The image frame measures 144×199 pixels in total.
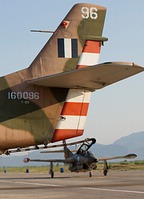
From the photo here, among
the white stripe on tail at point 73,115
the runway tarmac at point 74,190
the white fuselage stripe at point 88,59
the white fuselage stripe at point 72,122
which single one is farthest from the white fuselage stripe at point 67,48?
the runway tarmac at point 74,190

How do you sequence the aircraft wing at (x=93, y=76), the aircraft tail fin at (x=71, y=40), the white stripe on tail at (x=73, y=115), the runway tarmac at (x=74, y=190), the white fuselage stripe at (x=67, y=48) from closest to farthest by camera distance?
the aircraft wing at (x=93, y=76) → the white stripe on tail at (x=73, y=115) → the aircraft tail fin at (x=71, y=40) → the white fuselage stripe at (x=67, y=48) → the runway tarmac at (x=74, y=190)

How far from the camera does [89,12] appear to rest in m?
11.7

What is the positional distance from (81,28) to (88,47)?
1.87 ft

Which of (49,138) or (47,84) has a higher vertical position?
(47,84)

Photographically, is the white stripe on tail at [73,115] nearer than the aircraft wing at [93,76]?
No

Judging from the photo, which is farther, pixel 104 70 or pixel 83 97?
pixel 83 97

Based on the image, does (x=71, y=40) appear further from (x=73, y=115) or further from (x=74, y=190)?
(x=74, y=190)

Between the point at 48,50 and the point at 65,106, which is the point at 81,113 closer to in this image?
the point at 65,106

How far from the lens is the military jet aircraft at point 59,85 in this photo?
31.7 ft

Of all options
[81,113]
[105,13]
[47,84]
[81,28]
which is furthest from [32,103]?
[105,13]

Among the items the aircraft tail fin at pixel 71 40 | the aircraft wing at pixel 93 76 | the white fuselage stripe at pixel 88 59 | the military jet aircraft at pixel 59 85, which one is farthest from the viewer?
the white fuselage stripe at pixel 88 59

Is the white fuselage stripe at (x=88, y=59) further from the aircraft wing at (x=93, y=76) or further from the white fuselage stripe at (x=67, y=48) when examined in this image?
the aircraft wing at (x=93, y=76)

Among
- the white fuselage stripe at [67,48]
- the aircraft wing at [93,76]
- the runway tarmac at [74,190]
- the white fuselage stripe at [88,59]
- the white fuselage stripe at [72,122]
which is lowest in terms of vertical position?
the runway tarmac at [74,190]

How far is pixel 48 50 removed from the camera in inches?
437
